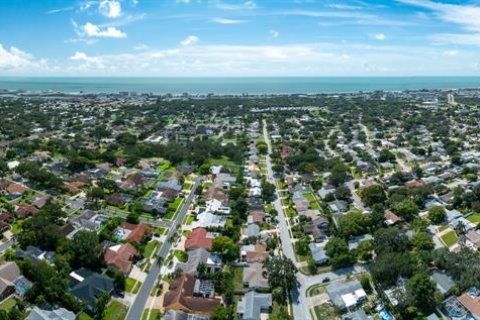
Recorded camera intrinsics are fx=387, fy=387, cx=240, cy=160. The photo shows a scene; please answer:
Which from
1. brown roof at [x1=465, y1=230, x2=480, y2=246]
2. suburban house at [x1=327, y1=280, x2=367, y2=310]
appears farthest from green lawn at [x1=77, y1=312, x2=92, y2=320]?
brown roof at [x1=465, y1=230, x2=480, y2=246]

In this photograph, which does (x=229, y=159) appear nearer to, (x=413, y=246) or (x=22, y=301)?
(x=413, y=246)

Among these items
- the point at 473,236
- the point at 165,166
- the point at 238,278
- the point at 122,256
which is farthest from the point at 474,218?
the point at 165,166

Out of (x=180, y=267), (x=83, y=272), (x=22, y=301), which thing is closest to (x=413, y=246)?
(x=180, y=267)

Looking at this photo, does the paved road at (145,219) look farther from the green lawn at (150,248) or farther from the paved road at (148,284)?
the green lawn at (150,248)

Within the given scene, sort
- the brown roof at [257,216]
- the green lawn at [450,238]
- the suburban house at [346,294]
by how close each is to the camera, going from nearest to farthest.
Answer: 1. the suburban house at [346,294]
2. the green lawn at [450,238]
3. the brown roof at [257,216]

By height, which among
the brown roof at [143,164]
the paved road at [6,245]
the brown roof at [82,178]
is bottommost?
the paved road at [6,245]

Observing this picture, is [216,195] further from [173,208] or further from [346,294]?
[346,294]

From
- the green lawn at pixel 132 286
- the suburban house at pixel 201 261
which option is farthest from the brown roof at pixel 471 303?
the green lawn at pixel 132 286
